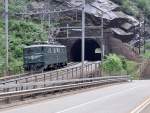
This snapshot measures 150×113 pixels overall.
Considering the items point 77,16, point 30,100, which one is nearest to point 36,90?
point 30,100

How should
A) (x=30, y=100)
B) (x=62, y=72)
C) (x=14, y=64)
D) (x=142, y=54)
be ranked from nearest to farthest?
(x=30, y=100), (x=62, y=72), (x=14, y=64), (x=142, y=54)

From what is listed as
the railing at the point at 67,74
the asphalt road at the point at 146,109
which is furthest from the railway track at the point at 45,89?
the asphalt road at the point at 146,109

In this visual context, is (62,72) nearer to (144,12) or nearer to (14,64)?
(14,64)

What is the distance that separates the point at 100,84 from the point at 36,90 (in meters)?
22.5

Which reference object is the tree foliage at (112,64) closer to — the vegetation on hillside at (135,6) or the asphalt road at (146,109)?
the vegetation on hillside at (135,6)

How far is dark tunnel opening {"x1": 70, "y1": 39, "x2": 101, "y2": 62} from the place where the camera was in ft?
329

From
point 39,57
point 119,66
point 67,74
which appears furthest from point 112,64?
point 67,74

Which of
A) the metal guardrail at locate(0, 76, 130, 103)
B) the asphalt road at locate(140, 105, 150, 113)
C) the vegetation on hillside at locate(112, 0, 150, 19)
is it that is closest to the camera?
the asphalt road at locate(140, 105, 150, 113)

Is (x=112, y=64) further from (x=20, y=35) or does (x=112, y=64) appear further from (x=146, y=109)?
(x=146, y=109)

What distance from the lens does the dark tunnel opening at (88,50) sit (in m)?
100

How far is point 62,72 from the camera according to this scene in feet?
175

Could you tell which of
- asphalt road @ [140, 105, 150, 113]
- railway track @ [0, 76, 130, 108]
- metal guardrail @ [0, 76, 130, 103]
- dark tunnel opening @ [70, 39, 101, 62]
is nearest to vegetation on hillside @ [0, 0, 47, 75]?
dark tunnel opening @ [70, 39, 101, 62]

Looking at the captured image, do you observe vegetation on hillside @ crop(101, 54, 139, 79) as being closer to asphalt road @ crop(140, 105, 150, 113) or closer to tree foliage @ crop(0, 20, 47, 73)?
tree foliage @ crop(0, 20, 47, 73)

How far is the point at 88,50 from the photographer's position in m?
106
